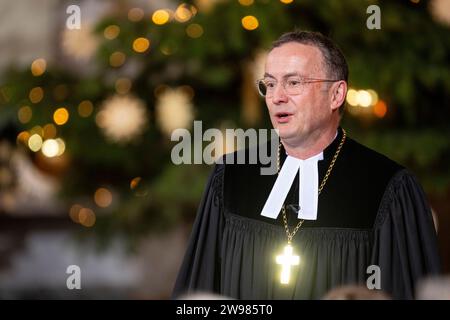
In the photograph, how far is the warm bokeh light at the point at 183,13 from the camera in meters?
6.07

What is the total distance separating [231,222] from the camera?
2447 millimetres

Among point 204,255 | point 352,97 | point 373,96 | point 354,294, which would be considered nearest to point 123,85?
point 352,97

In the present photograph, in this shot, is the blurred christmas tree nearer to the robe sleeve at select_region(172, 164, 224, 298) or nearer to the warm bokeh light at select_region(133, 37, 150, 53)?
the warm bokeh light at select_region(133, 37, 150, 53)

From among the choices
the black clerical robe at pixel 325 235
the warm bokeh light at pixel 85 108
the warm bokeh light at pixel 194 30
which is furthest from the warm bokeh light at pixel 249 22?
the black clerical robe at pixel 325 235

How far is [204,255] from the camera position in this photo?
7.95 ft

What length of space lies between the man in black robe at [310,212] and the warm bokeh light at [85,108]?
4074 millimetres

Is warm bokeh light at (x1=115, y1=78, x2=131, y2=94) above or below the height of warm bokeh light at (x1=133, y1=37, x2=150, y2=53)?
below

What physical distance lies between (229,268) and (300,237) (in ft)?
0.68

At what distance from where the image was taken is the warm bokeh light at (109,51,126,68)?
6211 mm

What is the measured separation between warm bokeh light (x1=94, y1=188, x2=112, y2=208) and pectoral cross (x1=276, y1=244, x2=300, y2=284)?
4.70 m

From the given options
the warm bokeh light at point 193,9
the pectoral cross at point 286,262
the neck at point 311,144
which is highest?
the warm bokeh light at point 193,9

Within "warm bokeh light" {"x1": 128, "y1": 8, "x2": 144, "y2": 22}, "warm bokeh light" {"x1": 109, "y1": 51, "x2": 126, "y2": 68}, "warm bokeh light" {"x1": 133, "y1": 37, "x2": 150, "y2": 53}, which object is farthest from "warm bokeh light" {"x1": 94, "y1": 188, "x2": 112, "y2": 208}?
"warm bokeh light" {"x1": 128, "y1": 8, "x2": 144, "y2": 22}

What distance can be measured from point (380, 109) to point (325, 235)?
3.94m

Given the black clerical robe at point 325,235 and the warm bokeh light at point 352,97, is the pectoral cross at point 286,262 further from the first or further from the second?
the warm bokeh light at point 352,97
